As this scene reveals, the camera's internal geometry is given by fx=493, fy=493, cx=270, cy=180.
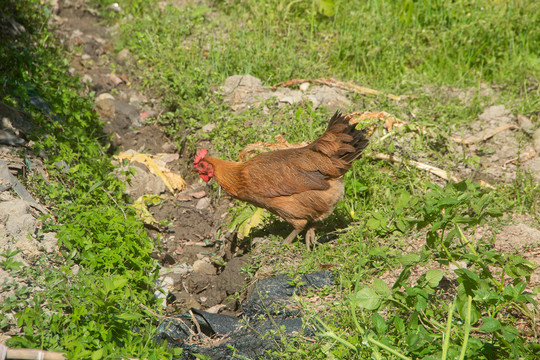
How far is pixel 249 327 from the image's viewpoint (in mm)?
3609

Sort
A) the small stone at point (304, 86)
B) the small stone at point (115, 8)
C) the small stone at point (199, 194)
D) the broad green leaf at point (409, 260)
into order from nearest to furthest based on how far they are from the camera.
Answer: the broad green leaf at point (409, 260) < the small stone at point (199, 194) < the small stone at point (304, 86) < the small stone at point (115, 8)

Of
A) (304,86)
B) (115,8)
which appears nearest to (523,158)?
(304,86)

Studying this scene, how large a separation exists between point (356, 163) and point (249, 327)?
2.36m

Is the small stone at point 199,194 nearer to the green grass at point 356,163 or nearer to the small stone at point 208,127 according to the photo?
the green grass at point 356,163

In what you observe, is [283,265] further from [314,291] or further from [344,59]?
[344,59]

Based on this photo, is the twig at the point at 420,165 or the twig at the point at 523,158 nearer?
the twig at the point at 420,165

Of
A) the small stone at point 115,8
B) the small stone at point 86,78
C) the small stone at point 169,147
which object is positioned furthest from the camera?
the small stone at point 115,8

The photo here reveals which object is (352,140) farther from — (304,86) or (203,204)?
(304,86)

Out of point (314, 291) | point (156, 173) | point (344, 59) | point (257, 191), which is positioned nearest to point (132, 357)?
point (314, 291)

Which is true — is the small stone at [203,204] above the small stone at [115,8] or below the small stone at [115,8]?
below

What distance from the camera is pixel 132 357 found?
3.05 meters

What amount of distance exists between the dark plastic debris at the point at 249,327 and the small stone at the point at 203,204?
1885 millimetres

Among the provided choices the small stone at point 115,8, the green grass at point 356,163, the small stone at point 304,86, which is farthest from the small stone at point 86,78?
the small stone at point 304,86

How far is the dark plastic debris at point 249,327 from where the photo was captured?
3426 mm
